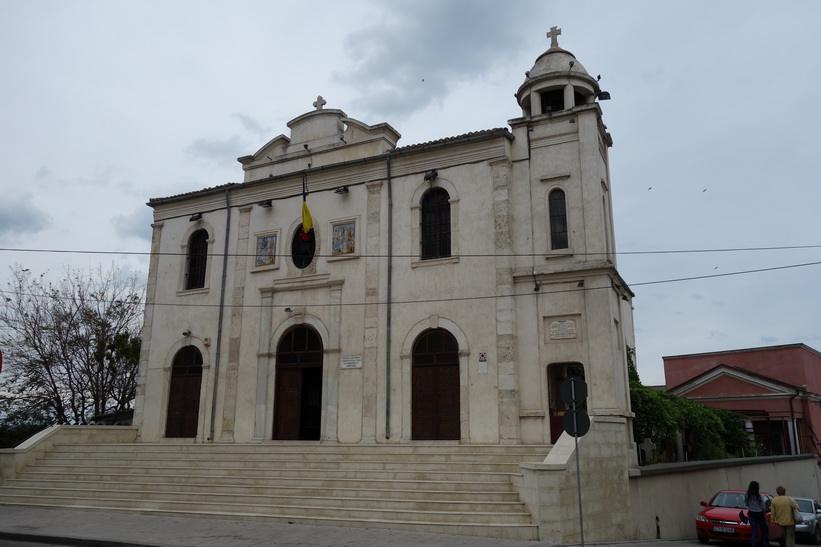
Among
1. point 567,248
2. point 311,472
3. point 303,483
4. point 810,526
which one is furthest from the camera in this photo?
point 567,248

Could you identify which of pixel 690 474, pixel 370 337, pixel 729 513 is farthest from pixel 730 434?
pixel 370 337

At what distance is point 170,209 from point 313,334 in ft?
26.8

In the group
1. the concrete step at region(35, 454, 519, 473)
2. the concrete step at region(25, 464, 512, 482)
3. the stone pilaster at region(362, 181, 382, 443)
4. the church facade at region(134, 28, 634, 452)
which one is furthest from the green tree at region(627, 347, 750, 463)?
the stone pilaster at region(362, 181, 382, 443)

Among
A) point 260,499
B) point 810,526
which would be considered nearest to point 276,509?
point 260,499

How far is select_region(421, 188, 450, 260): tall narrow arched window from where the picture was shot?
63.9 ft

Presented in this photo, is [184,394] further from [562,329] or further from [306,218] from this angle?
[562,329]

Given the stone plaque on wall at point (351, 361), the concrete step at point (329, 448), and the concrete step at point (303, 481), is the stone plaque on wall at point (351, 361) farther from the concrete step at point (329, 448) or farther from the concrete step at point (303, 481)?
the concrete step at point (303, 481)

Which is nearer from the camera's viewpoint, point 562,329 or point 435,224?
point 562,329

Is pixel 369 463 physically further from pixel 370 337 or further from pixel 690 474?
pixel 690 474

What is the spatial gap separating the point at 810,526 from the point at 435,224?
12934 millimetres

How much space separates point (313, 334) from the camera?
2072cm

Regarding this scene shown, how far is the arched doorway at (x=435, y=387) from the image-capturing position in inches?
712

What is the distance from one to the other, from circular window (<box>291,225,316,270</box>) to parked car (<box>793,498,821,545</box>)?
1544cm

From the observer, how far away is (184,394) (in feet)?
73.2
